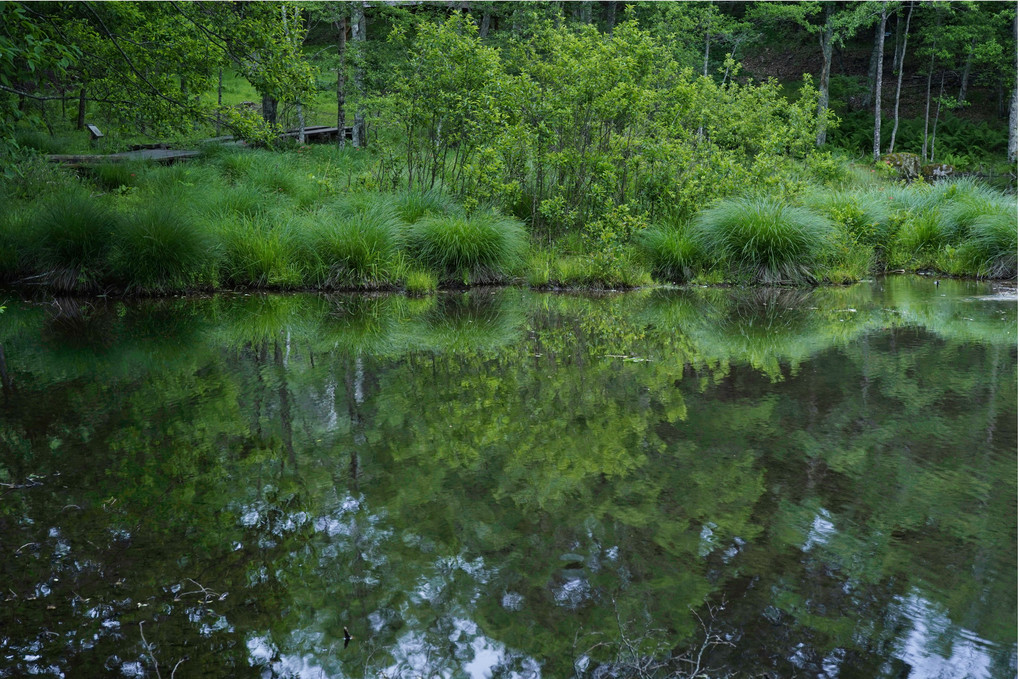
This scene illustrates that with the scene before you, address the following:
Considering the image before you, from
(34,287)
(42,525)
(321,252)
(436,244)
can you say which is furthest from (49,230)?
(42,525)

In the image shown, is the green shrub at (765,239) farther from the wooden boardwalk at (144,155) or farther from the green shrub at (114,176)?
the wooden boardwalk at (144,155)

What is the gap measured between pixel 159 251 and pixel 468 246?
132 inches

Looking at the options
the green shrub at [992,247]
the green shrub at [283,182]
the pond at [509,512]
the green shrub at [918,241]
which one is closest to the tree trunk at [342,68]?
the green shrub at [283,182]

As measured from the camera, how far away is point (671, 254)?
405 inches

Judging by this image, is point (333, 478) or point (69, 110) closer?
point (333, 478)

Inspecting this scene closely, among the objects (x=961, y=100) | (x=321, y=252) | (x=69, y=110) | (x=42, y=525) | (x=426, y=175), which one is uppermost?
(x=961, y=100)

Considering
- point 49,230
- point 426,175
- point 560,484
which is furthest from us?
point 426,175

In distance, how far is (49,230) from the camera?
8.73 metres

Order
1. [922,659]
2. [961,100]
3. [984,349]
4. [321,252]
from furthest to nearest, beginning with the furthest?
[961,100] → [321,252] → [984,349] → [922,659]

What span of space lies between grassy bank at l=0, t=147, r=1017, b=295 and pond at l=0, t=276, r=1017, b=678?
3311 millimetres

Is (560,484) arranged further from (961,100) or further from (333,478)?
(961,100)

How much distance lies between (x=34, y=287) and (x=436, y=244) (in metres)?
4.42

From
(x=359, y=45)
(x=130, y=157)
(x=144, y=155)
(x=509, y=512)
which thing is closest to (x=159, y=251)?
(x=130, y=157)

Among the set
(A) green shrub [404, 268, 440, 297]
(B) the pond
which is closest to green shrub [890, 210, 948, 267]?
(B) the pond
